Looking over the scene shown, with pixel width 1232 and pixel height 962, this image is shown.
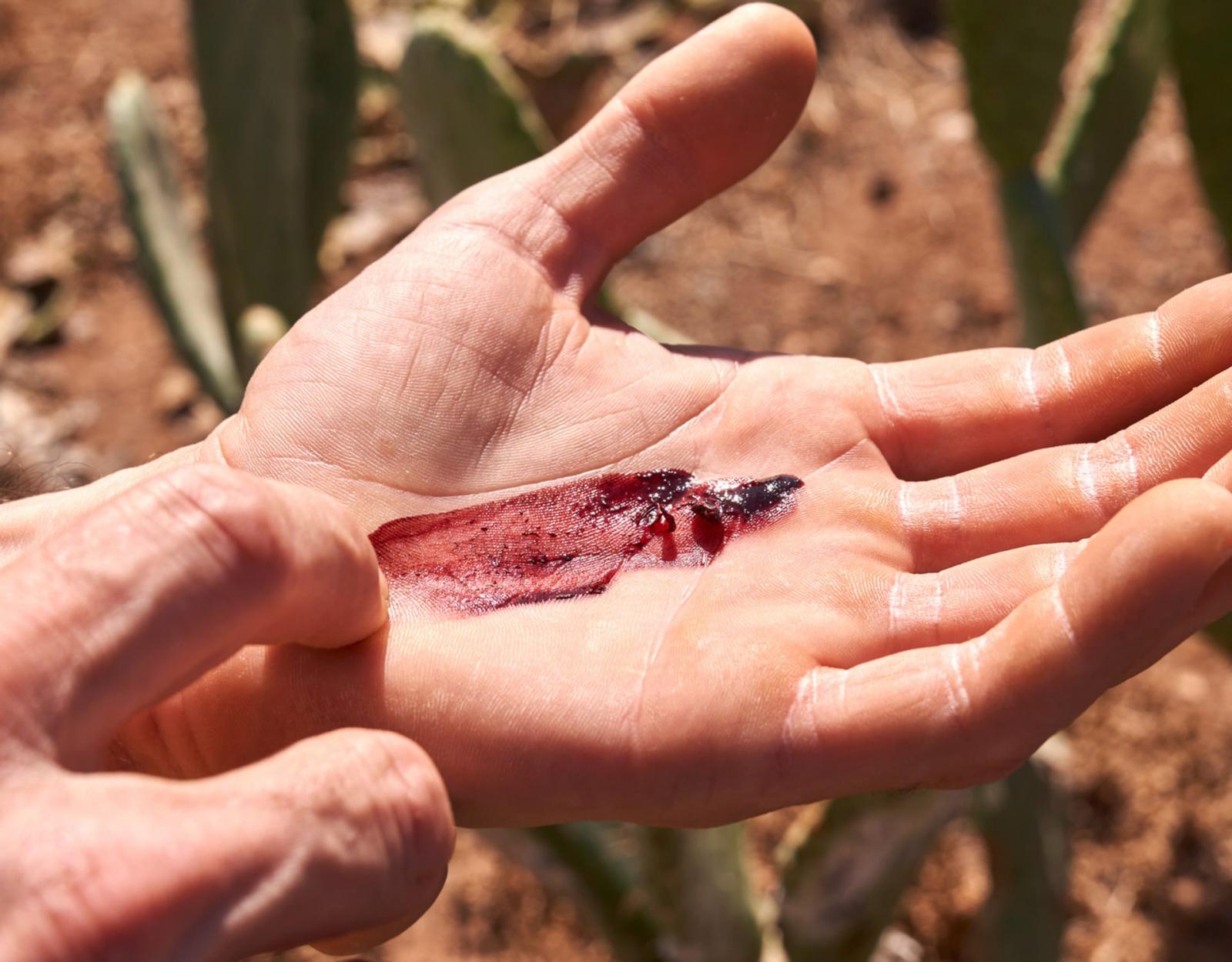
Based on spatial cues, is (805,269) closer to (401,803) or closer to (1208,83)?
(1208,83)

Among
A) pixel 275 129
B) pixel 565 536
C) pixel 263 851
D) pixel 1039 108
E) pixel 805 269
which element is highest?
pixel 275 129

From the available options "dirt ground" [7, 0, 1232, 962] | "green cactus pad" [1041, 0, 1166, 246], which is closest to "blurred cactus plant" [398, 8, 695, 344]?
"green cactus pad" [1041, 0, 1166, 246]

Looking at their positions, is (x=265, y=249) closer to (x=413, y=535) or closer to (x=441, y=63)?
(x=441, y=63)

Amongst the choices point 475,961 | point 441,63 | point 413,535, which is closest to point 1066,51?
point 441,63

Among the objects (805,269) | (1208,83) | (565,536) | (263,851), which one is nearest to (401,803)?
(263,851)

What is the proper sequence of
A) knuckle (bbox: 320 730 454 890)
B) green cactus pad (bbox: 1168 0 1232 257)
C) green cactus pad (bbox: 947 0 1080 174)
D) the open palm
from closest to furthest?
1. knuckle (bbox: 320 730 454 890)
2. the open palm
3. green cactus pad (bbox: 947 0 1080 174)
4. green cactus pad (bbox: 1168 0 1232 257)

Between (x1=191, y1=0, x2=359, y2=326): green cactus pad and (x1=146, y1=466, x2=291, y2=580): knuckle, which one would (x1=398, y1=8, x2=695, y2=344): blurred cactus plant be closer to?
(x1=191, y1=0, x2=359, y2=326): green cactus pad

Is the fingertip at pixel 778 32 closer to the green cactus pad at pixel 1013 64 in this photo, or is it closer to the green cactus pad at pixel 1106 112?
the green cactus pad at pixel 1013 64
